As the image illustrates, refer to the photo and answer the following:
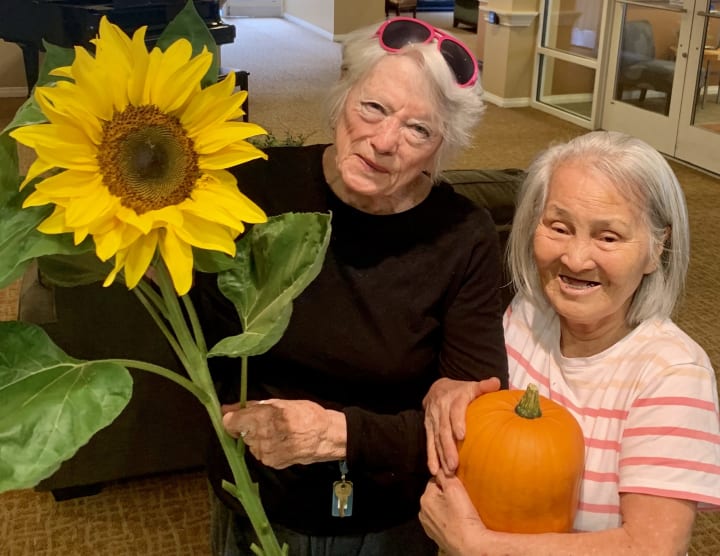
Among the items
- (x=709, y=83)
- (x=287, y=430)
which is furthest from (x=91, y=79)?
(x=709, y=83)

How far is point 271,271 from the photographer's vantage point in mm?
639

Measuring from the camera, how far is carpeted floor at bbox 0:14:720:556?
210 centimetres

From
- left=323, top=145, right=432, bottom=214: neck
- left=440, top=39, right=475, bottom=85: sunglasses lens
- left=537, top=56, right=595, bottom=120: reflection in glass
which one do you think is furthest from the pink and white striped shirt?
left=537, top=56, right=595, bottom=120: reflection in glass

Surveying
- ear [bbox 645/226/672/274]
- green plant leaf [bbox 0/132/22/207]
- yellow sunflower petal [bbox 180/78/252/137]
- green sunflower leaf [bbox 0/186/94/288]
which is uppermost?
yellow sunflower petal [bbox 180/78/252/137]

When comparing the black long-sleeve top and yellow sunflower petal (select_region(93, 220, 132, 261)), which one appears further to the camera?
the black long-sleeve top

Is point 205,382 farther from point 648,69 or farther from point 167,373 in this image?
point 648,69

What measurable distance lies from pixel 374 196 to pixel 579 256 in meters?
0.29

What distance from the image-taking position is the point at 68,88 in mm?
544

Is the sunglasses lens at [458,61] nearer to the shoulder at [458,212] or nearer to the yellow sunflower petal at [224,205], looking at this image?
the shoulder at [458,212]

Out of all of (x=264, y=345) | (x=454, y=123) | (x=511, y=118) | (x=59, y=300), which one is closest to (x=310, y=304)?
(x=454, y=123)

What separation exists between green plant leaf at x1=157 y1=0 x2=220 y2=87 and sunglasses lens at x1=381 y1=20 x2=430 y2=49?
512 mm

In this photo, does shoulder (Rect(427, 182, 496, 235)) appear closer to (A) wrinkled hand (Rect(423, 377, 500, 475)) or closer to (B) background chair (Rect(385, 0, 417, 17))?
(A) wrinkled hand (Rect(423, 377, 500, 475))

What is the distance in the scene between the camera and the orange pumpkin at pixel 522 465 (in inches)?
37.7

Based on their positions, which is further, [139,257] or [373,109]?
[373,109]
